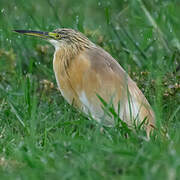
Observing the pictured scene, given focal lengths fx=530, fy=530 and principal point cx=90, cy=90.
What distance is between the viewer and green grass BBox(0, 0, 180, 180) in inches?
102

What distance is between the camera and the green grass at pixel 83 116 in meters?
2.58

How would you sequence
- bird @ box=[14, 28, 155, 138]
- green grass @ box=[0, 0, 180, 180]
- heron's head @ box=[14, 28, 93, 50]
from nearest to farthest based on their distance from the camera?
green grass @ box=[0, 0, 180, 180] < bird @ box=[14, 28, 155, 138] < heron's head @ box=[14, 28, 93, 50]

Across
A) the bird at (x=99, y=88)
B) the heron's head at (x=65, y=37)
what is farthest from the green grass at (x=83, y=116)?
the heron's head at (x=65, y=37)

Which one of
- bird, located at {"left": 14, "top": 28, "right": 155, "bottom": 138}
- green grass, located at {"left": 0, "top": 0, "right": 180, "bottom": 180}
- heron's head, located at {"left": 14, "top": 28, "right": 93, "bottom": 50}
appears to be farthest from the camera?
heron's head, located at {"left": 14, "top": 28, "right": 93, "bottom": 50}

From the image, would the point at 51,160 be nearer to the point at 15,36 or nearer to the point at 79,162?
the point at 79,162

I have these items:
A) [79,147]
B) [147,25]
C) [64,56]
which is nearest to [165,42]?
[147,25]

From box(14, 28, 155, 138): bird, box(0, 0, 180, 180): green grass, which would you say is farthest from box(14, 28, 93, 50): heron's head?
box(0, 0, 180, 180): green grass

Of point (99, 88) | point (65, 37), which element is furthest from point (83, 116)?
point (65, 37)

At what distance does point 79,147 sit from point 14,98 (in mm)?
1345

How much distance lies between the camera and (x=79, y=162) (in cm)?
264

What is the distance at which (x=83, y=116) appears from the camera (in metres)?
3.78

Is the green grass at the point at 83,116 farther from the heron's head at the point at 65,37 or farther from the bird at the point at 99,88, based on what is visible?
the heron's head at the point at 65,37

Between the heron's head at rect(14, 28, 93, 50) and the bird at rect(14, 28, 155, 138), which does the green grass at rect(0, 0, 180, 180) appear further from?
the heron's head at rect(14, 28, 93, 50)

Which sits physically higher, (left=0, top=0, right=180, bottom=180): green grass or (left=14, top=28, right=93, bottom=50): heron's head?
(left=14, top=28, right=93, bottom=50): heron's head
